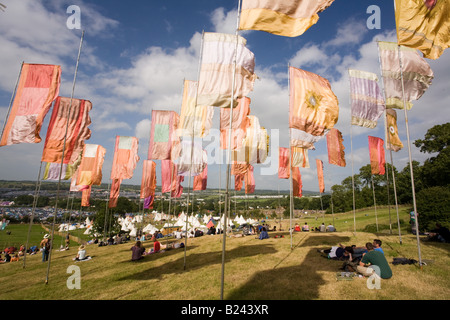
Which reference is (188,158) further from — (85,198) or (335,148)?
(85,198)

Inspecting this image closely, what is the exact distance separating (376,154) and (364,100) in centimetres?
653

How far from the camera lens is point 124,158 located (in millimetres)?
19984

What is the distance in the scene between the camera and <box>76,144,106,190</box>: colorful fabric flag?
19.7 metres

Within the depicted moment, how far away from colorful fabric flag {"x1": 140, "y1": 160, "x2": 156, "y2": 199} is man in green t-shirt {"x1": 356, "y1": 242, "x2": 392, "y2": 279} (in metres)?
18.9

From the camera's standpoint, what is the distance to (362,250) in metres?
10.2

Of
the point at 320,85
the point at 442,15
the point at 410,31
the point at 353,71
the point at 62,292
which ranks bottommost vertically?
the point at 62,292

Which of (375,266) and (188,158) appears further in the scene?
(188,158)

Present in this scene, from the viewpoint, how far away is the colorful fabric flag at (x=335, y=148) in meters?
18.6

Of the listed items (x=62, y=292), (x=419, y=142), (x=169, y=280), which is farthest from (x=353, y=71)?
(x=419, y=142)

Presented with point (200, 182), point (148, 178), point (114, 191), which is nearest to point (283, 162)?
point (200, 182)

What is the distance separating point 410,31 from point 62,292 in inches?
702

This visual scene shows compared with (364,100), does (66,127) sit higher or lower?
lower
